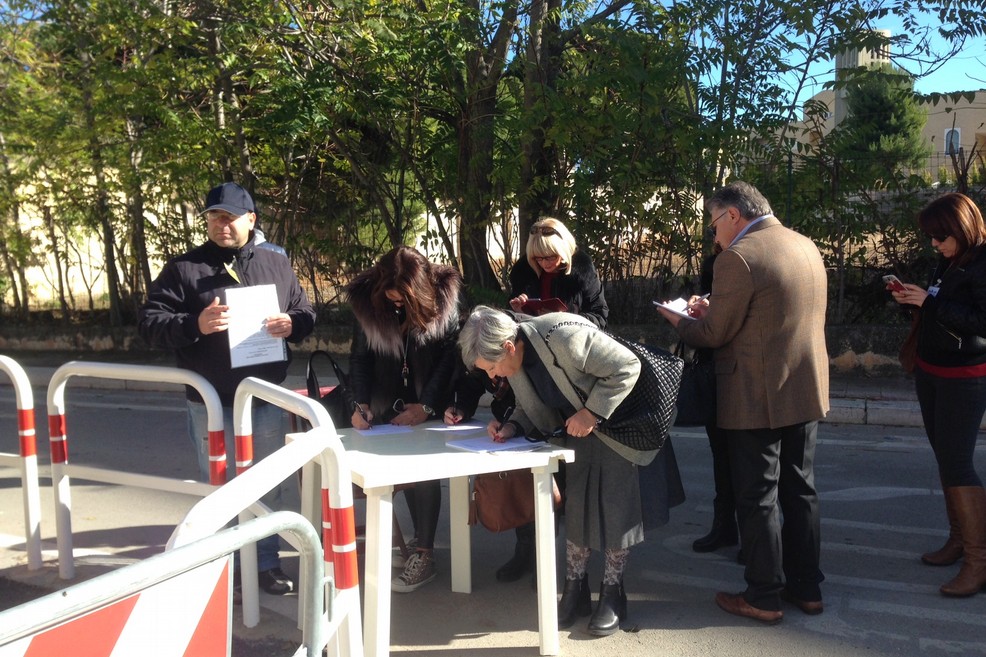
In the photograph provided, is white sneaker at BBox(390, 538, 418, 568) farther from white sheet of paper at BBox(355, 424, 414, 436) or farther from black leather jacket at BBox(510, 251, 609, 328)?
black leather jacket at BBox(510, 251, 609, 328)

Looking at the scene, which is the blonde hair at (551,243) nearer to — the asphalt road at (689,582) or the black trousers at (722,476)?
the black trousers at (722,476)

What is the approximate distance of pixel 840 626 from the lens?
147 inches

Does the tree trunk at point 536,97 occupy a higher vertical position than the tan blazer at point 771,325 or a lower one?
higher

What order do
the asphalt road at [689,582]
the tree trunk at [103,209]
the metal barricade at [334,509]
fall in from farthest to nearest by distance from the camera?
the tree trunk at [103,209], the asphalt road at [689,582], the metal barricade at [334,509]

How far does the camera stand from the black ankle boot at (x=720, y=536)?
4684 mm

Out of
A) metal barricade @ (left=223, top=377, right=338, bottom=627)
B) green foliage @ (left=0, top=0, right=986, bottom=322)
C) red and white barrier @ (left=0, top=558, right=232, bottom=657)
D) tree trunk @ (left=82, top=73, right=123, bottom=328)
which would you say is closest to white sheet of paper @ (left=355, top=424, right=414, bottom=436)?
metal barricade @ (left=223, top=377, right=338, bottom=627)

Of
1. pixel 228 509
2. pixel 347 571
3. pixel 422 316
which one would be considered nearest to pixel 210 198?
pixel 422 316

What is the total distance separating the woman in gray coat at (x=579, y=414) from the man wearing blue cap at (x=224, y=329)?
1159mm

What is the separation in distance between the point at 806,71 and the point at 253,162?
7341 mm

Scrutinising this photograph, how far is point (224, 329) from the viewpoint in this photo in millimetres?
3938

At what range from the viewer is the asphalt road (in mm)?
3625

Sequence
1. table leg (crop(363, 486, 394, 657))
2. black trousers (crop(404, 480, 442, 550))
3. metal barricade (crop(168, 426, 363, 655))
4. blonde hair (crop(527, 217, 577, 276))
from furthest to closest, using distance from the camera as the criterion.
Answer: blonde hair (crop(527, 217, 577, 276)), black trousers (crop(404, 480, 442, 550)), table leg (crop(363, 486, 394, 657)), metal barricade (crop(168, 426, 363, 655))

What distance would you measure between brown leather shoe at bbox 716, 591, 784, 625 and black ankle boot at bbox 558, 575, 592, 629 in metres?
0.62

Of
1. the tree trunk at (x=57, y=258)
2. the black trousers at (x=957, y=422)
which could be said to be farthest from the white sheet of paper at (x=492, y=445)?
the tree trunk at (x=57, y=258)
